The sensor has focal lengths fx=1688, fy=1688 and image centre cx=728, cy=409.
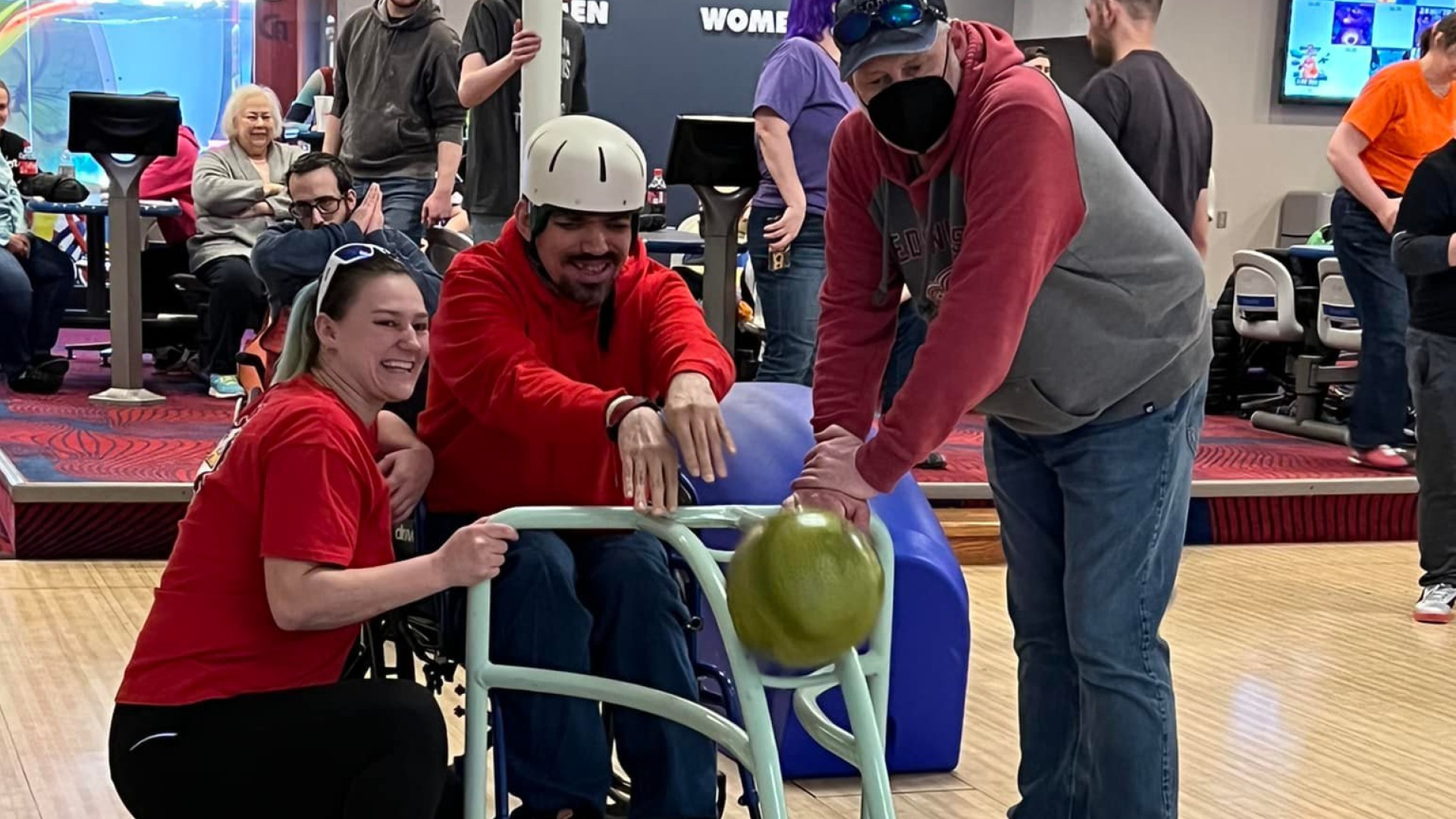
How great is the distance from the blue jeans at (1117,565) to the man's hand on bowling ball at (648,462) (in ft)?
1.79

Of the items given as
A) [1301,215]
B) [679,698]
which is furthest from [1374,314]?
[1301,215]

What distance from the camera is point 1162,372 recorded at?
2279 millimetres

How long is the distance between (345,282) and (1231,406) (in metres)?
6.51

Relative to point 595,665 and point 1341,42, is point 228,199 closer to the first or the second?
point 595,665

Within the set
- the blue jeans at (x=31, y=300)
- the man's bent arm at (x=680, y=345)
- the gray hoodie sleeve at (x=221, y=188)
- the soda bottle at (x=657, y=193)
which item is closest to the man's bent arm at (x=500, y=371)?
the man's bent arm at (x=680, y=345)

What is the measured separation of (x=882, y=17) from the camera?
1.99 metres

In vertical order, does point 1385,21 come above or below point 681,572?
above

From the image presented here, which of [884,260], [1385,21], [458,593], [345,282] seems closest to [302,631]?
[458,593]

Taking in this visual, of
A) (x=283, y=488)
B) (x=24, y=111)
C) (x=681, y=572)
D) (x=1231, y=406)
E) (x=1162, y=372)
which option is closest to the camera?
(x=283, y=488)

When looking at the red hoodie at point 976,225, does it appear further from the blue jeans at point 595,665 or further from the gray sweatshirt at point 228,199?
the gray sweatshirt at point 228,199

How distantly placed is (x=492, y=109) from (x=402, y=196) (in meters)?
0.67

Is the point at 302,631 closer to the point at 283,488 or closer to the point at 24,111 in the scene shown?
the point at 283,488

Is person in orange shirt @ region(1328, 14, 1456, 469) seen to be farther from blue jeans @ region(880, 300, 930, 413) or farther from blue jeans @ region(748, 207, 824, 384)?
blue jeans @ region(748, 207, 824, 384)

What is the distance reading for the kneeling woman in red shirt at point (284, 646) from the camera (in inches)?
81.7
